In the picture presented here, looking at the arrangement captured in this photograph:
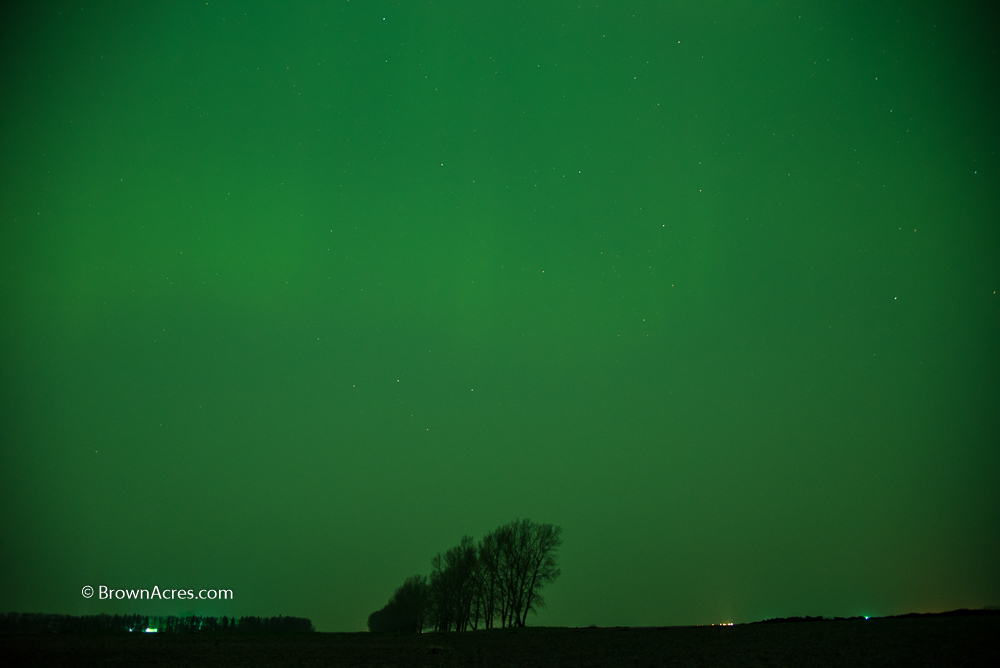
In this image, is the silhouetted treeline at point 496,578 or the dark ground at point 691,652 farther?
the silhouetted treeline at point 496,578

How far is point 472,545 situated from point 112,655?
62.8 meters

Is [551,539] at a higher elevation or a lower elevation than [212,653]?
higher

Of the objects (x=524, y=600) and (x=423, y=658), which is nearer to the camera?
(x=423, y=658)

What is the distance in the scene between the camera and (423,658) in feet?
98.5

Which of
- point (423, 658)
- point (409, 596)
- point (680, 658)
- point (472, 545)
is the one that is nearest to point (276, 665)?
point (423, 658)

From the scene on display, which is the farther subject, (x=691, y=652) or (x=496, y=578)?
(x=496, y=578)

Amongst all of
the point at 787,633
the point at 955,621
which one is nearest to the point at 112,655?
the point at 787,633

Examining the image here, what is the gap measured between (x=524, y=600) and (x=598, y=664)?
52865mm

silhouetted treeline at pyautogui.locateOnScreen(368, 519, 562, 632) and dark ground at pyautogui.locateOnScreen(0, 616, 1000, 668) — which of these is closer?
dark ground at pyautogui.locateOnScreen(0, 616, 1000, 668)

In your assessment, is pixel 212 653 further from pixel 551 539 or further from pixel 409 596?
pixel 409 596

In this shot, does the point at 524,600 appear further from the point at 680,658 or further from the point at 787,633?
the point at 680,658

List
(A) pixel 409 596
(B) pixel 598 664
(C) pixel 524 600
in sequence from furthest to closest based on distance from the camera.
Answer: (A) pixel 409 596 < (C) pixel 524 600 < (B) pixel 598 664

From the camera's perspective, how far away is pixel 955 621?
33.7m

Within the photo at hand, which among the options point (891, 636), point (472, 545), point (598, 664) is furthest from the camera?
point (472, 545)
